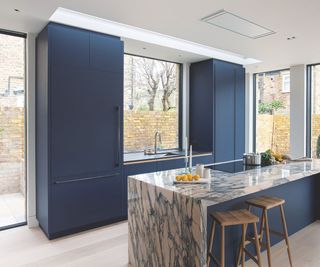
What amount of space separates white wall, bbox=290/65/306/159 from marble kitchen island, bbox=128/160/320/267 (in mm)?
2843

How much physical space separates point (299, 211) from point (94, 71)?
340 centimetres

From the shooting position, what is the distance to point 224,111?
5520mm

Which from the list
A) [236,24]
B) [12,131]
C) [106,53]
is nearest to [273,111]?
[236,24]

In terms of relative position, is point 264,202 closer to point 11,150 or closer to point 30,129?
point 30,129

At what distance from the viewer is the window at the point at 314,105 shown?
19.0ft

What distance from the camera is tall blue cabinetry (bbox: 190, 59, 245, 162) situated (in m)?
5.34

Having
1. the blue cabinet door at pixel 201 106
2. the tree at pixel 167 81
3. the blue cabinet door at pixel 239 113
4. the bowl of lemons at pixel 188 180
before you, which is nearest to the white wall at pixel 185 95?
the blue cabinet door at pixel 201 106

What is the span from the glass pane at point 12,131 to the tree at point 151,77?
2.14 metres

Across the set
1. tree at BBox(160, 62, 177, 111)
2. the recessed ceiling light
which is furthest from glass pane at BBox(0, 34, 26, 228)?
tree at BBox(160, 62, 177, 111)

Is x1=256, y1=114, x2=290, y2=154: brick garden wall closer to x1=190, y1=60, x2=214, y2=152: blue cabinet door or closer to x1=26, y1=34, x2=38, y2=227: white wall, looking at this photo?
x1=190, y1=60, x2=214, y2=152: blue cabinet door

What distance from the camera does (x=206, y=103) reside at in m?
5.40

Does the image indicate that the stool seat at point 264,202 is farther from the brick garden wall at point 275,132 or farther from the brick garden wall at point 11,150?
the brick garden wall at point 275,132

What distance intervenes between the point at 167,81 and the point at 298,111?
293 cm

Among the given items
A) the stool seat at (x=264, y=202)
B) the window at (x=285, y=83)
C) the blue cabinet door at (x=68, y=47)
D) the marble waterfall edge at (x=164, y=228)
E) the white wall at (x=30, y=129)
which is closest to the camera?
the marble waterfall edge at (x=164, y=228)
